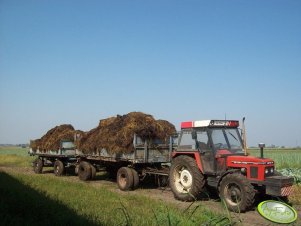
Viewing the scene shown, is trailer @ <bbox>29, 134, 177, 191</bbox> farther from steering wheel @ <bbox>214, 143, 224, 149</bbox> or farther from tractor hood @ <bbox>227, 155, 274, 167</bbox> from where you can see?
tractor hood @ <bbox>227, 155, 274, 167</bbox>

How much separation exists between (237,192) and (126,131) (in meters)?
5.33

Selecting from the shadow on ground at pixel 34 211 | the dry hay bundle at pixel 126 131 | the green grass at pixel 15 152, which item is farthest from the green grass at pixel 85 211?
the green grass at pixel 15 152

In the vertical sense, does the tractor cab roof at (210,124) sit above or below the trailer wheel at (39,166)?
above

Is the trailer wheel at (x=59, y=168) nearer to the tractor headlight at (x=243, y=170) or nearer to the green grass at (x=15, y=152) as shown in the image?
the tractor headlight at (x=243, y=170)

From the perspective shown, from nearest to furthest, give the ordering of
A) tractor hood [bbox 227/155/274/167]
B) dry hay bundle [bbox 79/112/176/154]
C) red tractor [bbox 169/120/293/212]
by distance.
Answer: red tractor [bbox 169/120/293/212] → tractor hood [bbox 227/155/274/167] → dry hay bundle [bbox 79/112/176/154]

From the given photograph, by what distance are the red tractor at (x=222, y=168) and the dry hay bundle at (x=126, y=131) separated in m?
2.34

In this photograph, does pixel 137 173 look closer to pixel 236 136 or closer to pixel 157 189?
pixel 157 189

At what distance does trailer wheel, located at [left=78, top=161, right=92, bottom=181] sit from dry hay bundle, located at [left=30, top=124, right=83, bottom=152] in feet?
7.77

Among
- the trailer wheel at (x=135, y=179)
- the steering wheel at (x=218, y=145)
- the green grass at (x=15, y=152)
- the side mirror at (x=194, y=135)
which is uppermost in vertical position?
the side mirror at (x=194, y=135)

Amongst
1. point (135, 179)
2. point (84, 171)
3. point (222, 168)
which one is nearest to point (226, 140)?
point (222, 168)

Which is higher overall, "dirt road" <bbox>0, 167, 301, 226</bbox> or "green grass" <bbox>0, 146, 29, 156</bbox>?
"green grass" <bbox>0, 146, 29, 156</bbox>

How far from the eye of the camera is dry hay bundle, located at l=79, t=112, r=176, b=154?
13.6 meters

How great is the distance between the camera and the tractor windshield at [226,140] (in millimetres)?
10703

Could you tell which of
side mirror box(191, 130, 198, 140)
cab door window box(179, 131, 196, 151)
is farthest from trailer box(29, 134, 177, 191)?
side mirror box(191, 130, 198, 140)
